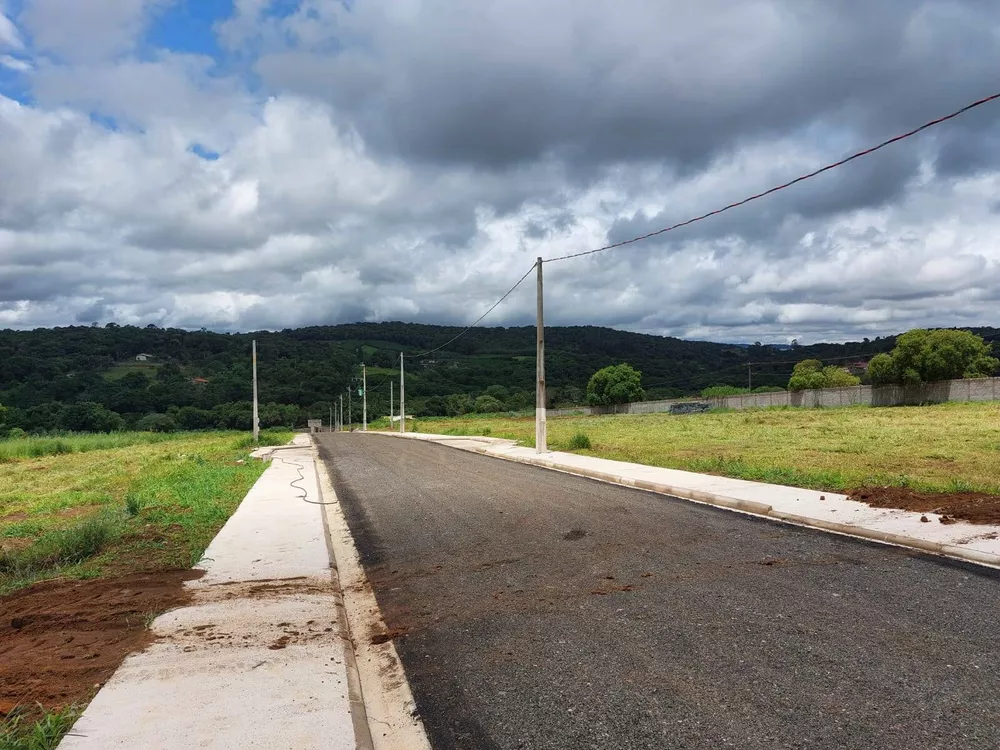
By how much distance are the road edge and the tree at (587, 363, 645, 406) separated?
266 ft

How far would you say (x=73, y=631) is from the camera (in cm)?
569

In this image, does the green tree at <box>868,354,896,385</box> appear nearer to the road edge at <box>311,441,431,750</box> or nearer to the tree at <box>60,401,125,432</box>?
the road edge at <box>311,441,431,750</box>

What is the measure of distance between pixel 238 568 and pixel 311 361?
289 ft

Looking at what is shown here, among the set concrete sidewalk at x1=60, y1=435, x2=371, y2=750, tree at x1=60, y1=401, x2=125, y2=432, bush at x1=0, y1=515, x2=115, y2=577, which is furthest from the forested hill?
concrete sidewalk at x1=60, y1=435, x2=371, y2=750

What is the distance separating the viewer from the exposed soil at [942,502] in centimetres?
896

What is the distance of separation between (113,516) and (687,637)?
10461 millimetres

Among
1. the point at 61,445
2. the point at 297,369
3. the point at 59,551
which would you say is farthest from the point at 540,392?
the point at 297,369

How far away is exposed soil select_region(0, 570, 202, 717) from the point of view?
14.8 feet

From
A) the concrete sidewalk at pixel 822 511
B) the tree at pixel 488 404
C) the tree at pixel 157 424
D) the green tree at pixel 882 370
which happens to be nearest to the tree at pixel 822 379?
the green tree at pixel 882 370

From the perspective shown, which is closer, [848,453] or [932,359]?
[848,453]

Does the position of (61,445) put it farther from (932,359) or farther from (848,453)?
(932,359)

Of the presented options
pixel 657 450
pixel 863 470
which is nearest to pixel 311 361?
pixel 657 450

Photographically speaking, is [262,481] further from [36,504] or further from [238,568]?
[238,568]

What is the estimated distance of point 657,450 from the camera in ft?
79.3
